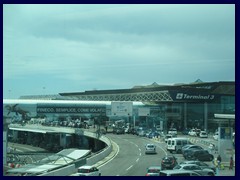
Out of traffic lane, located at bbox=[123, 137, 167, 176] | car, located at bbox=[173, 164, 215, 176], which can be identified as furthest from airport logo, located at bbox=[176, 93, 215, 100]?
car, located at bbox=[173, 164, 215, 176]

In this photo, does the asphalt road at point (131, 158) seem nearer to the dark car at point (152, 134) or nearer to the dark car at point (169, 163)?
the dark car at point (152, 134)

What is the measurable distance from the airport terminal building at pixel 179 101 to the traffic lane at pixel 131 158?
2267 millimetres

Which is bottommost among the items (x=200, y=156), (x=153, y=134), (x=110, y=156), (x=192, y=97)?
(x=110, y=156)

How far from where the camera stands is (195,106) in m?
32.6

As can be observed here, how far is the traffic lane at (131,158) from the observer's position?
54.6 ft

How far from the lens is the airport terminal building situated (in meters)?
31.4

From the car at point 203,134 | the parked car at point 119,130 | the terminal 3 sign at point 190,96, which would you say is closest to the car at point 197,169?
the car at point 203,134

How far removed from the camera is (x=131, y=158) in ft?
72.5

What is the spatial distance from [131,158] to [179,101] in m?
11.9

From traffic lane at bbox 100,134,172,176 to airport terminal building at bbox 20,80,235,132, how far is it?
2.27 metres

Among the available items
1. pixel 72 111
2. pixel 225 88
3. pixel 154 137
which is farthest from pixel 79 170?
pixel 225 88

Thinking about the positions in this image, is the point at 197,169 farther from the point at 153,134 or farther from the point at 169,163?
the point at 153,134

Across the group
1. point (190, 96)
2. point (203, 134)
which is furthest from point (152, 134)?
point (190, 96)

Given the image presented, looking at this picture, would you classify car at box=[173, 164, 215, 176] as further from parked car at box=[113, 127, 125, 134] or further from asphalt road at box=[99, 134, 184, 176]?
parked car at box=[113, 127, 125, 134]
